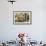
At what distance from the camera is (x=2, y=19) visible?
549 cm

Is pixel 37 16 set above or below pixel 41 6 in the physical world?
below

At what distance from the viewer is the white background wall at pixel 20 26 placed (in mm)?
5449

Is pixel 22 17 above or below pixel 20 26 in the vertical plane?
above

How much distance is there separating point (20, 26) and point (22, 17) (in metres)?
0.37

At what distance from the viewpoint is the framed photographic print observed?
5473 mm

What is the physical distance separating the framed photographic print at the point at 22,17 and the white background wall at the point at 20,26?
12 cm

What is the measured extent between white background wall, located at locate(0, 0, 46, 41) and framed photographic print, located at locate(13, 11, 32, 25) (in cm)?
12

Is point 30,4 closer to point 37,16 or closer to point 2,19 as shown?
point 37,16

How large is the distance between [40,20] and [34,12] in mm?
404

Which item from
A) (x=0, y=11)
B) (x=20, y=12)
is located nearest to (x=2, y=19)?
(x=0, y=11)

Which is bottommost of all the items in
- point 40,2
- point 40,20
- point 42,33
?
point 42,33

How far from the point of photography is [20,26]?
5480mm

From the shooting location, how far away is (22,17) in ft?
18.0

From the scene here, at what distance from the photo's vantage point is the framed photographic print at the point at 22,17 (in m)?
5.47
